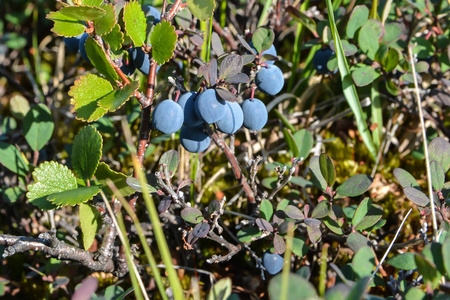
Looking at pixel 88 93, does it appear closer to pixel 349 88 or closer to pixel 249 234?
pixel 249 234

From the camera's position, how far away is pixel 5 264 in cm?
139

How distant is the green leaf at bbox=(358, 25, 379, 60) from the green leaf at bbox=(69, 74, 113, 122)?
0.79 metres

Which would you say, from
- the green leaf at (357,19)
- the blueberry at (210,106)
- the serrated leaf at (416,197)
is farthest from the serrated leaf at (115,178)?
the green leaf at (357,19)

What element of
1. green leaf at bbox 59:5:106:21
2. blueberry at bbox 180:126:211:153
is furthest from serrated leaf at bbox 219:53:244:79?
green leaf at bbox 59:5:106:21

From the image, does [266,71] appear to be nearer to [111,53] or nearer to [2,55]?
[111,53]

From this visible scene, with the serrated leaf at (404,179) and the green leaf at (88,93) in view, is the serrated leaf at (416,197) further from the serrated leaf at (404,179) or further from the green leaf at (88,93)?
the green leaf at (88,93)

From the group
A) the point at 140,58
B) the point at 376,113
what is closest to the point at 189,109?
the point at 140,58

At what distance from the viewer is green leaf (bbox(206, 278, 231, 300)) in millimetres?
774

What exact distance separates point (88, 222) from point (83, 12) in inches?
19.7

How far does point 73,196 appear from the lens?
0.87 m

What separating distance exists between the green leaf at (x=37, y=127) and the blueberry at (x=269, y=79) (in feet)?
2.34

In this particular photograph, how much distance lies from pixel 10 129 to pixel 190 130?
86 cm

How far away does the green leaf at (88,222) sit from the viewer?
3.27ft

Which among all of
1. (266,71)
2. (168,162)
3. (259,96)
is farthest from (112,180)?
(259,96)
